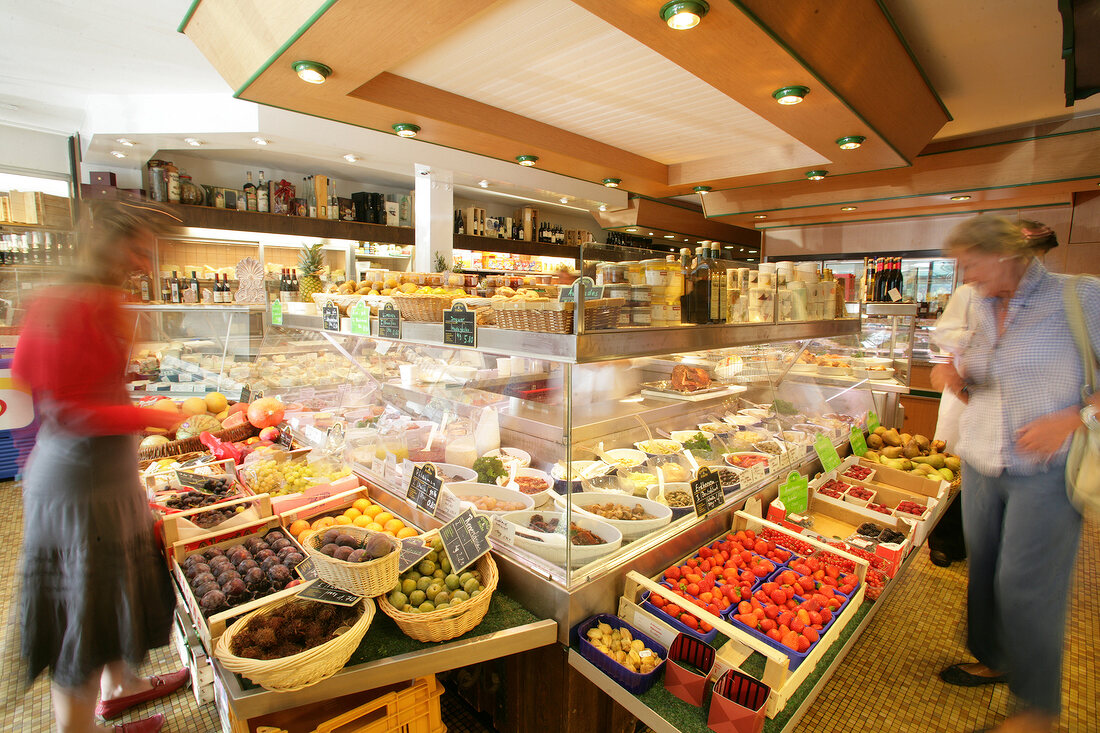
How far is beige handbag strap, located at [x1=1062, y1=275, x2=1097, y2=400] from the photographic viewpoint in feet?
6.51

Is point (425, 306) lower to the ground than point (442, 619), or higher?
higher

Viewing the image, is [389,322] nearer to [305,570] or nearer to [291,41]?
[305,570]

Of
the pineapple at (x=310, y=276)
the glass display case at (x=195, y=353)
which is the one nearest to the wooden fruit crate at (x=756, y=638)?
the pineapple at (x=310, y=276)

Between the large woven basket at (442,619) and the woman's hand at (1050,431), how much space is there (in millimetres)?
2165

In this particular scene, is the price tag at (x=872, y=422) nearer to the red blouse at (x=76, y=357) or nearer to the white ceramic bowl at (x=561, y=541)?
the white ceramic bowl at (x=561, y=541)

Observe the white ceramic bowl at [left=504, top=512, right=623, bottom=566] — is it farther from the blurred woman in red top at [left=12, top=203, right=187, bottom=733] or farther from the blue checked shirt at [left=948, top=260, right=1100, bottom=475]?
the blue checked shirt at [left=948, top=260, right=1100, bottom=475]

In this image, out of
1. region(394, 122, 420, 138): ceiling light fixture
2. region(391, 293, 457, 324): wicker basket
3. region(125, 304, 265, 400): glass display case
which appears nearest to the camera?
region(391, 293, 457, 324): wicker basket

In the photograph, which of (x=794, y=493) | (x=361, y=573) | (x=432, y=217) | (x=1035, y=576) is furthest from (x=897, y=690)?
(x=432, y=217)

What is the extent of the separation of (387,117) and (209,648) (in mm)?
3155

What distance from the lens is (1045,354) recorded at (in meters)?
2.04

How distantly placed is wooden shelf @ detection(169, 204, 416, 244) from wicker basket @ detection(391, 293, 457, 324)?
5169mm

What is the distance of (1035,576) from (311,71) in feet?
13.3

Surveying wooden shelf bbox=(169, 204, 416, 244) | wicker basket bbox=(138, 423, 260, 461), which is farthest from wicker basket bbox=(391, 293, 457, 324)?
wooden shelf bbox=(169, 204, 416, 244)

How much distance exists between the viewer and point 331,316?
3.21 meters
